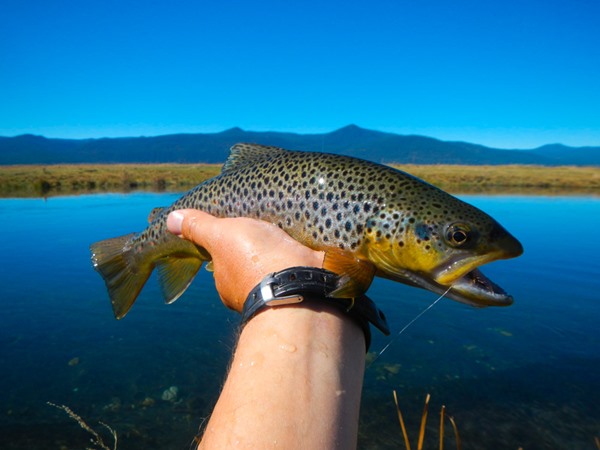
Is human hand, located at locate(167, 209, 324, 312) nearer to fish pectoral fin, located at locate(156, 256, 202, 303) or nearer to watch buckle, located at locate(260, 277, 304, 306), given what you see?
watch buckle, located at locate(260, 277, 304, 306)

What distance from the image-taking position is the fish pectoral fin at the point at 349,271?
2230mm

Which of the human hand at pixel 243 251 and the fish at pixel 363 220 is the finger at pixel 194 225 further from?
the fish at pixel 363 220

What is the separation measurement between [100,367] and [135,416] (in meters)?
1.73

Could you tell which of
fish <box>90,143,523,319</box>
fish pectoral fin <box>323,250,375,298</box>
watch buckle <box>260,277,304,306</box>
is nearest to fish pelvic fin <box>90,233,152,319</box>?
fish <box>90,143,523,319</box>

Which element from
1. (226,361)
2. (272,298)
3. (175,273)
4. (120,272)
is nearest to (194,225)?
(175,273)

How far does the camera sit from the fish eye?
9.29ft

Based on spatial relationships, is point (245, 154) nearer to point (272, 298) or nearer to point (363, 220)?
point (363, 220)

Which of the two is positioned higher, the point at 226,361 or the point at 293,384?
the point at 293,384

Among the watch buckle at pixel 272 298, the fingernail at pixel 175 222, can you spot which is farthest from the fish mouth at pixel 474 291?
the fingernail at pixel 175 222

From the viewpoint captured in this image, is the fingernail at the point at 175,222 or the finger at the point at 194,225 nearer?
the finger at the point at 194,225

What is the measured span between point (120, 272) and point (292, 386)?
3221 mm

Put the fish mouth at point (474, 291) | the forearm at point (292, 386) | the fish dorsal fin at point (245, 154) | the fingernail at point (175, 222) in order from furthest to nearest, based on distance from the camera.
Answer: the fish dorsal fin at point (245, 154) → the fingernail at point (175, 222) → the fish mouth at point (474, 291) → the forearm at point (292, 386)

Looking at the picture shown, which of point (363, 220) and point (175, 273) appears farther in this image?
point (175, 273)

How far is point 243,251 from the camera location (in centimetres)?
285
